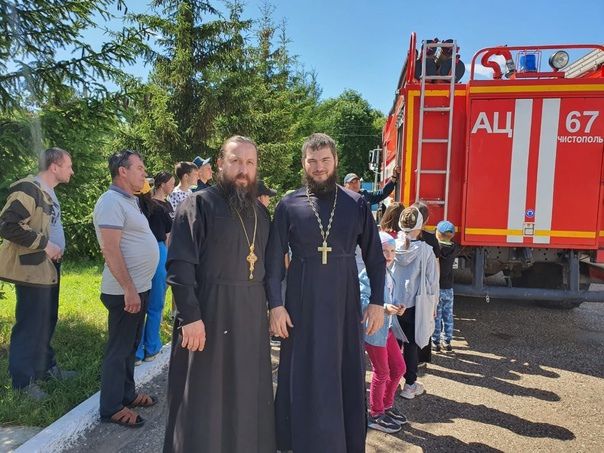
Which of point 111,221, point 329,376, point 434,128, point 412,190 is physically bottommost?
point 329,376

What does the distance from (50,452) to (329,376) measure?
5.79ft

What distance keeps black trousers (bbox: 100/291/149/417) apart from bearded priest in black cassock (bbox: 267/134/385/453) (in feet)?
3.65

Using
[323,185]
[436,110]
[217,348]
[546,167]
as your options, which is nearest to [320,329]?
[217,348]

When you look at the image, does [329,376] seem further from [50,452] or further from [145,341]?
[145,341]

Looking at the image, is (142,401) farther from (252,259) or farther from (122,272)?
(252,259)

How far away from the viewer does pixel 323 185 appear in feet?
9.60

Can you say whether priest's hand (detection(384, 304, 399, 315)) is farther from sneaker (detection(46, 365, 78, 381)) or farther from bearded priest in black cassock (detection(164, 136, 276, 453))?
sneaker (detection(46, 365, 78, 381))

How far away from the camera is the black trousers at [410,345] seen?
12.7ft

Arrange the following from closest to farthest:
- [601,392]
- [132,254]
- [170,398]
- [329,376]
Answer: [170,398] → [329,376] → [132,254] → [601,392]

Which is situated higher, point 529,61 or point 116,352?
point 529,61

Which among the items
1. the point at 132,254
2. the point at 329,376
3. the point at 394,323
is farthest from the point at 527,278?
the point at 132,254

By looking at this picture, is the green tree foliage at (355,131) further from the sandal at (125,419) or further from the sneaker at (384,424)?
the sandal at (125,419)

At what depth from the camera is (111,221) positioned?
3.07 m

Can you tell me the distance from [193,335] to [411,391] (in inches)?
96.2
